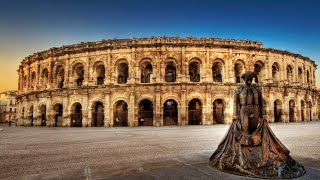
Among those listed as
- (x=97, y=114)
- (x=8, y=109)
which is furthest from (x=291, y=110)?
(x=8, y=109)

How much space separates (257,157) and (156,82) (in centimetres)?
1669

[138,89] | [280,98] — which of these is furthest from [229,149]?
[280,98]

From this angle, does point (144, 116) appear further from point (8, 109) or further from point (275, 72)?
point (8, 109)

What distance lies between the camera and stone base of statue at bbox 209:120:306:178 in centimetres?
342

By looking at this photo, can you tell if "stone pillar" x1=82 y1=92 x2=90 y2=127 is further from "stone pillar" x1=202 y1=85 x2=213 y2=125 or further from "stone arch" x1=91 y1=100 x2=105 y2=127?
"stone pillar" x1=202 y1=85 x2=213 y2=125

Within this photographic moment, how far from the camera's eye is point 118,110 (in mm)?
22453

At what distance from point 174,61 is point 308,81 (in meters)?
21.1

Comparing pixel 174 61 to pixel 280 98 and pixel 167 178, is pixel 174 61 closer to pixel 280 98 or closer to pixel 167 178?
pixel 280 98

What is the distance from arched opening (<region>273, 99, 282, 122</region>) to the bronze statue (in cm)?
2244

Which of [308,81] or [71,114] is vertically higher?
[308,81]

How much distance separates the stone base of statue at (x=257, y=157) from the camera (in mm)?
3420

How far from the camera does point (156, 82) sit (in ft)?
65.6

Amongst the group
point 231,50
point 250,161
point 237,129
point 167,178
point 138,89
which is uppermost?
point 231,50

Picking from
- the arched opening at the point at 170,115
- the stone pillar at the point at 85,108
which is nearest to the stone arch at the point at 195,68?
the arched opening at the point at 170,115
